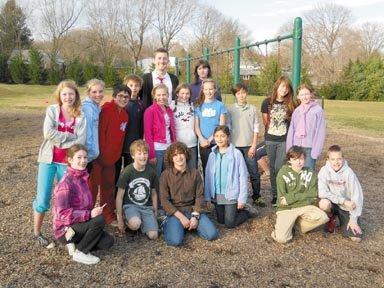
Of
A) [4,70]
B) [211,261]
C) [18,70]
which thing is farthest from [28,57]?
[211,261]

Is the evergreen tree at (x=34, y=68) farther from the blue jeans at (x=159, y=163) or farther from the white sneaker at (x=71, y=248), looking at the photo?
the white sneaker at (x=71, y=248)

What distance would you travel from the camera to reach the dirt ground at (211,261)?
10.2ft

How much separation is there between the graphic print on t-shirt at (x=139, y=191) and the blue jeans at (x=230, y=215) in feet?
2.63

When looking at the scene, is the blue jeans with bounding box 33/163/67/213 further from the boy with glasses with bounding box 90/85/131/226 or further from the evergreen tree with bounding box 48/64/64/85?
the evergreen tree with bounding box 48/64/64/85

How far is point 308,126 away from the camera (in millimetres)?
4496

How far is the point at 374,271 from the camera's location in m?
3.31

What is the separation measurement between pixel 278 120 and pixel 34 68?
35989mm

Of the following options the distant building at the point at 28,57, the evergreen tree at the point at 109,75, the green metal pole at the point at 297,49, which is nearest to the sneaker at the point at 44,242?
the green metal pole at the point at 297,49

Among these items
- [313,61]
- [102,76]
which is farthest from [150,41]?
[313,61]

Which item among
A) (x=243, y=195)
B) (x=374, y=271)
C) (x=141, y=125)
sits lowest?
(x=374, y=271)

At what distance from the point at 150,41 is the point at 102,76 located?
46.3 feet

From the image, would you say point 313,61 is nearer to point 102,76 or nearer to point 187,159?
point 102,76

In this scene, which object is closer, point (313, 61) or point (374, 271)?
point (374, 271)

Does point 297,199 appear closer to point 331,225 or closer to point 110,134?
point 331,225
